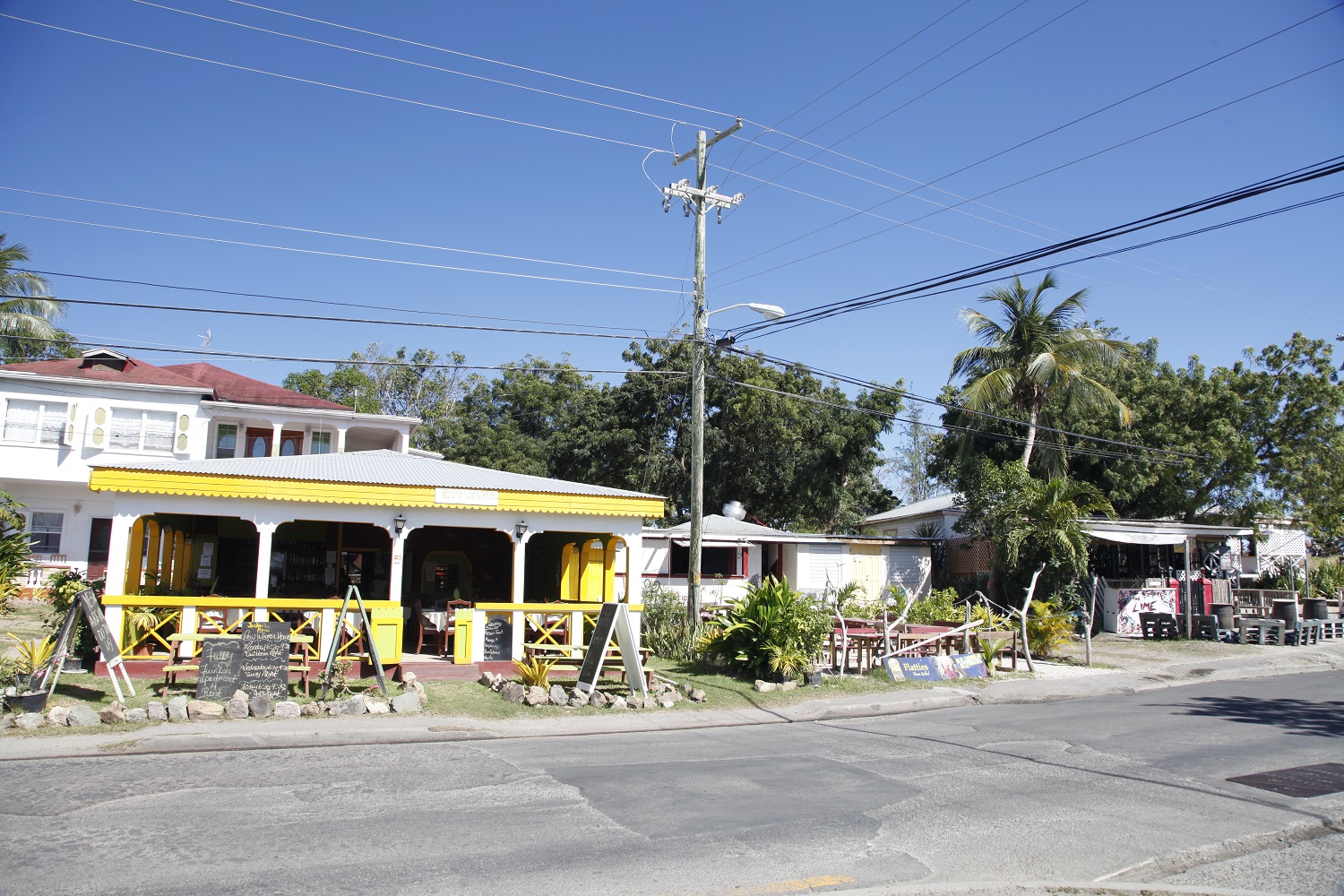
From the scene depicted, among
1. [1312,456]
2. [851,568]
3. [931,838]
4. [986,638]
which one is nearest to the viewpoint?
[931,838]

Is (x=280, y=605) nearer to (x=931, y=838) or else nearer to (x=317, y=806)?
(x=317, y=806)

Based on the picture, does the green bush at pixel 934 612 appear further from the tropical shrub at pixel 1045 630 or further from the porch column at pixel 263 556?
the porch column at pixel 263 556

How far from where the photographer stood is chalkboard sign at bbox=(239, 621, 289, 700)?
1262 centimetres

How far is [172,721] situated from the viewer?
37.8ft

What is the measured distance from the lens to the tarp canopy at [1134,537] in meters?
25.2

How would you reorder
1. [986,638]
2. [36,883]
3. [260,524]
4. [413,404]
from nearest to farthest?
[36,883]
[260,524]
[986,638]
[413,404]

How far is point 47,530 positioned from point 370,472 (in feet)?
55.1

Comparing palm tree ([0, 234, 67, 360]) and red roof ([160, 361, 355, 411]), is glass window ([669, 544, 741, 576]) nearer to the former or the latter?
red roof ([160, 361, 355, 411])

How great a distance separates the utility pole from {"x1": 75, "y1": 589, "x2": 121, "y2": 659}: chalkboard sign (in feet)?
31.8

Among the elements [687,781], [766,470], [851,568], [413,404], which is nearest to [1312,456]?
[851,568]

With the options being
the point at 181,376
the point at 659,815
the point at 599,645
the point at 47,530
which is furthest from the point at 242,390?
the point at 659,815

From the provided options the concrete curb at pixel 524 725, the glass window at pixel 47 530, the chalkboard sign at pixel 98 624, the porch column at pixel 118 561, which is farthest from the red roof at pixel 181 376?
the concrete curb at pixel 524 725

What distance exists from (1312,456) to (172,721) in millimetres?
34317

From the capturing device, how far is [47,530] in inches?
1094
